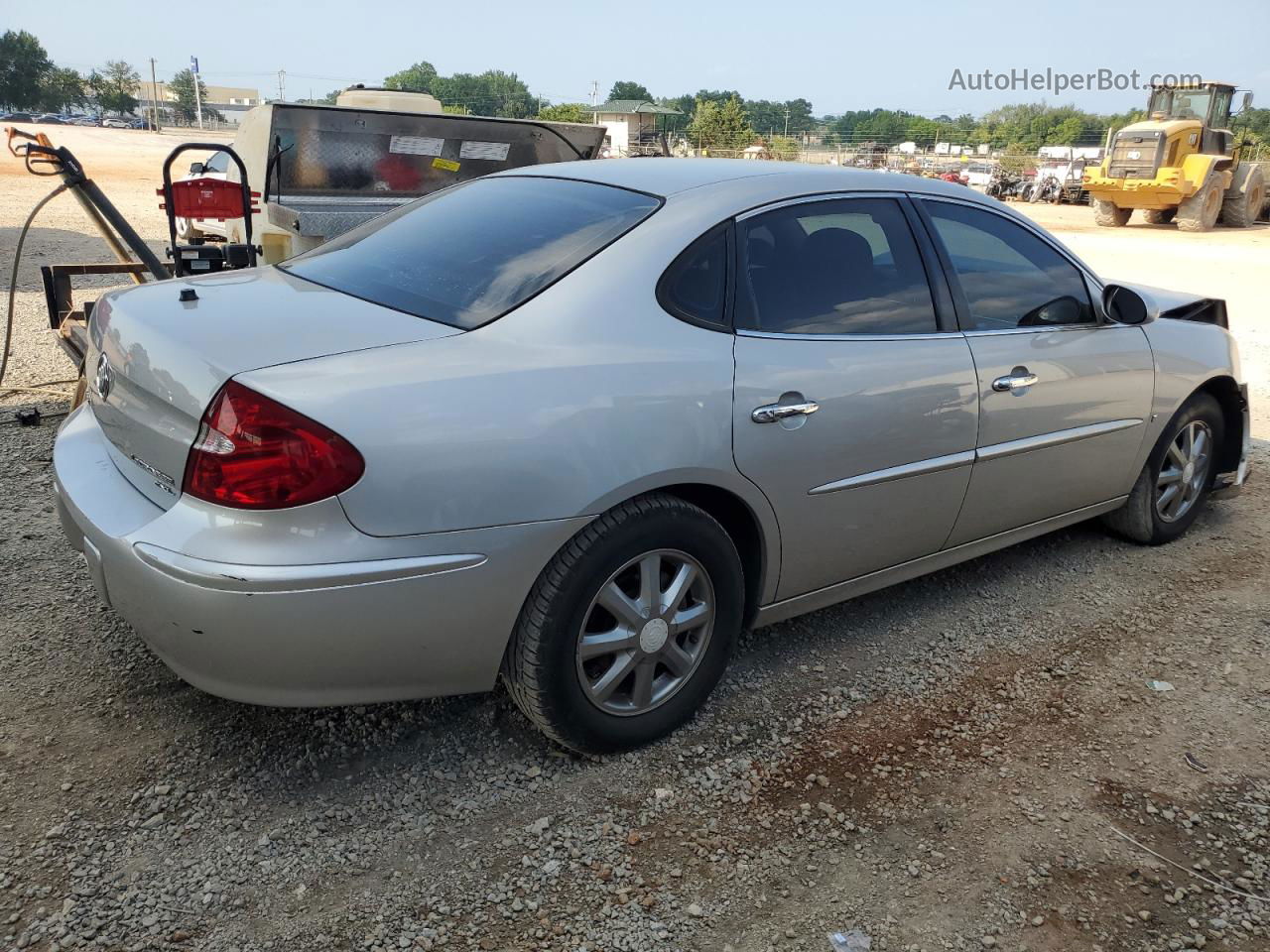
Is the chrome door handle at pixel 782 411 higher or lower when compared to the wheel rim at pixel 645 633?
higher

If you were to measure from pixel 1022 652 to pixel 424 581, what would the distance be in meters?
2.33

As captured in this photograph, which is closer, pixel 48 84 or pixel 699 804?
pixel 699 804

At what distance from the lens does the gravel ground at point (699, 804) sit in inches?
89.9

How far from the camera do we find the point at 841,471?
10.0ft

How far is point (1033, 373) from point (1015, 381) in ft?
0.40

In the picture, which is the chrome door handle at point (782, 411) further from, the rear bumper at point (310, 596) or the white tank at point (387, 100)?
the white tank at point (387, 100)

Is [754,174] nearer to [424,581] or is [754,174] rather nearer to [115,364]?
[424,581]

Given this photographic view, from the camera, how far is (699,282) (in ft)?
9.32

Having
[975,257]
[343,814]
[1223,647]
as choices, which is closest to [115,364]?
[343,814]

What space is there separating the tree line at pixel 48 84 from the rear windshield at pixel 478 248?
97.5 meters

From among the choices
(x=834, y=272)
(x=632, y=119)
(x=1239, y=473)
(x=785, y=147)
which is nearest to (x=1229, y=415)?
(x=1239, y=473)

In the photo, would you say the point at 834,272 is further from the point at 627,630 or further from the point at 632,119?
the point at 632,119

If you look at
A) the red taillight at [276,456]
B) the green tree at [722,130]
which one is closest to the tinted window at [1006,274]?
the red taillight at [276,456]

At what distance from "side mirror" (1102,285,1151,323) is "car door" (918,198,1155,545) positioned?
6 centimetres
